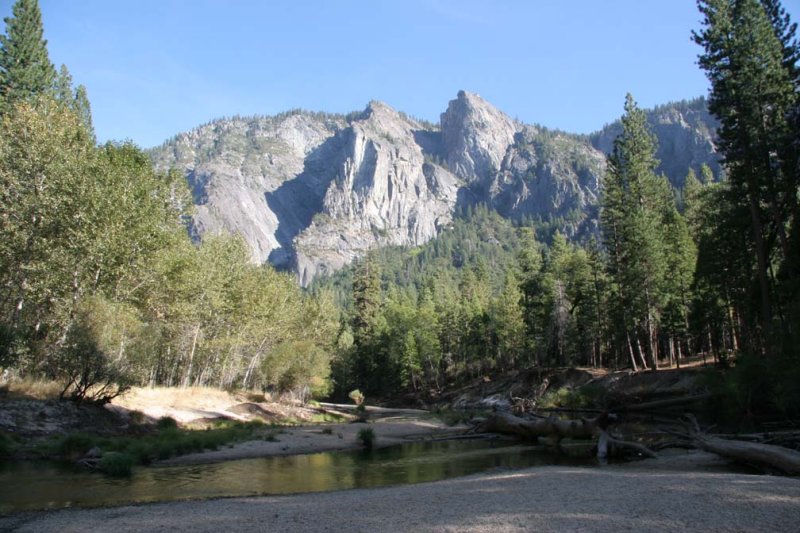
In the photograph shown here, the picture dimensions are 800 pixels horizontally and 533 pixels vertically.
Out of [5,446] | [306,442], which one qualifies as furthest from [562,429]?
[5,446]

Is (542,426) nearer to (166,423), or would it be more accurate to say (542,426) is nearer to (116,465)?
(116,465)

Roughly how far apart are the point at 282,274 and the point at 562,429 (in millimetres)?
46101

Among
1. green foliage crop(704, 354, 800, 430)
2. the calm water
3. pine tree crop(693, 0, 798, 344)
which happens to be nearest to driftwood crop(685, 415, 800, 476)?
green foliage crop(704, 354, 800, 430)

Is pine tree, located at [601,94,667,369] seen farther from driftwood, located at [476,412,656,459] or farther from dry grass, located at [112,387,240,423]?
dry grass, located at [112,387,240,423]

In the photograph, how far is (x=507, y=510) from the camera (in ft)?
28.7

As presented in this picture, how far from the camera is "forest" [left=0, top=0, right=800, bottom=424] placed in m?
23.1

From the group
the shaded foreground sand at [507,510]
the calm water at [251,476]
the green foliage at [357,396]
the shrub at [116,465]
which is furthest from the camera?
the green foliage at [357,396]

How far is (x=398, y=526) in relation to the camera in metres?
8.07

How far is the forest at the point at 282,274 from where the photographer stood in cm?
2311

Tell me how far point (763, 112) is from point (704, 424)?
15.9 metres

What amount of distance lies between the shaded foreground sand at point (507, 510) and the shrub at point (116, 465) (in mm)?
5447

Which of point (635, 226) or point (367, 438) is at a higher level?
point (635, 226)

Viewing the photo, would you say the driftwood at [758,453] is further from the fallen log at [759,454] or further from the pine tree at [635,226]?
the pine tree at [635,226]

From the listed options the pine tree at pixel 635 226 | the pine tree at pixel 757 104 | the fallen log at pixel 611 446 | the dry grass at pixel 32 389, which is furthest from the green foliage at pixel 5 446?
the pine tree at pixel 635 226
